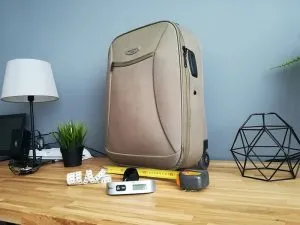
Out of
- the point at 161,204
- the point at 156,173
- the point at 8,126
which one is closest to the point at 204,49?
the point at 156,173

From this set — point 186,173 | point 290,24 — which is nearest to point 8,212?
point 186,173

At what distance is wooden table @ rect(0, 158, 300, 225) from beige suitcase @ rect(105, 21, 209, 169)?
3.5 inches

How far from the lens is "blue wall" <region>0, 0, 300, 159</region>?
0.82 meters

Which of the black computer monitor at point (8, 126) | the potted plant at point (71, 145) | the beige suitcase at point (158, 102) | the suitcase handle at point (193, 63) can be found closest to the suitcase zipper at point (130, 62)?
the beige suitcase at point (158, 102)

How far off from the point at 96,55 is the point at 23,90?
34cm

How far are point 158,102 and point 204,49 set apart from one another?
354 millimetres

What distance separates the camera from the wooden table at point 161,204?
425mm

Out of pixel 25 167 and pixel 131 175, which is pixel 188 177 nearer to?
pixel 131 175

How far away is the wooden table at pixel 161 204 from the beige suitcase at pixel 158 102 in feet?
0.29

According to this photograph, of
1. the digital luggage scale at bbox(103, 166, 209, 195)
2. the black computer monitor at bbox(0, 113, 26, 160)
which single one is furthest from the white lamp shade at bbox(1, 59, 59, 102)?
the digital luggage scale at bbox(103, 166, 209, 195)

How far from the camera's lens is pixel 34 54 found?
1253mm

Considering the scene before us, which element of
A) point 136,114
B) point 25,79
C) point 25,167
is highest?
point 25,79

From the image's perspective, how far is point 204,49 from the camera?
3.00 feet

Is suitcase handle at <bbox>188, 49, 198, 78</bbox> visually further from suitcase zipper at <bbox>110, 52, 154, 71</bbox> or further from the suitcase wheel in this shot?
the suitcase wheel
